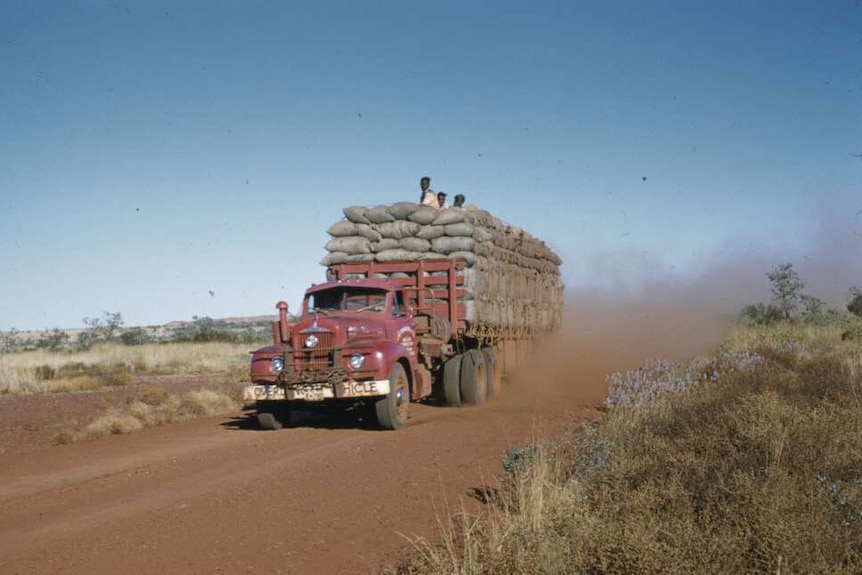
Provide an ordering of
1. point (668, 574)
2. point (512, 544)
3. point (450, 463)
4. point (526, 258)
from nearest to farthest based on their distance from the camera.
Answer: point (668, 574) → point (512, 544) → point (450, 463) → point (526, 258)

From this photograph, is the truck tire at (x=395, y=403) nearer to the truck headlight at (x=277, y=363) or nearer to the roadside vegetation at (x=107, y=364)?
the truck headlight at (x=277, y=363)

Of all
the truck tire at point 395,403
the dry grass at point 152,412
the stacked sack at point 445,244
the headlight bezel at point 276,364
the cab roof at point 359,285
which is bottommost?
the dry grass at point 152,412

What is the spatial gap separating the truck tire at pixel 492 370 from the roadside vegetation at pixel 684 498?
7155 millimetres

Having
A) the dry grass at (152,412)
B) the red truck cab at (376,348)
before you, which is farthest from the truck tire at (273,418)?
the dry grass at (152,412)

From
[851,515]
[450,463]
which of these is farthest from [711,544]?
[450,463]

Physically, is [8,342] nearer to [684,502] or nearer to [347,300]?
[347,300]

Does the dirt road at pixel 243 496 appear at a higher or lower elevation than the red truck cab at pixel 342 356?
lower

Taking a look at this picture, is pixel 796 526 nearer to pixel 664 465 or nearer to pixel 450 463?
pixel 664 465

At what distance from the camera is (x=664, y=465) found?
704 cm

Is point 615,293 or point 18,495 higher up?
point 615,293

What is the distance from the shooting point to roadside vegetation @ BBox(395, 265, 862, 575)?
15.4 feet

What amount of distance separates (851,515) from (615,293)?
4250 cm

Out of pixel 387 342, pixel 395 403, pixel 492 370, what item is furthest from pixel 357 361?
pixel 492 370

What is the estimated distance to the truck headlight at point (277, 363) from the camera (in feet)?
43.8
